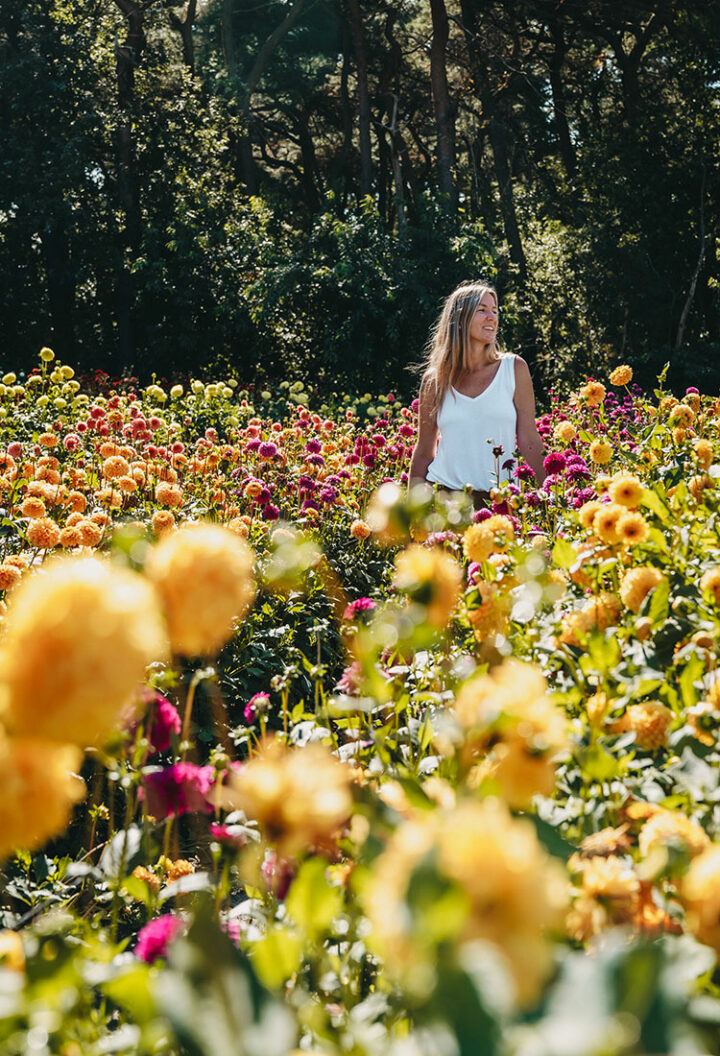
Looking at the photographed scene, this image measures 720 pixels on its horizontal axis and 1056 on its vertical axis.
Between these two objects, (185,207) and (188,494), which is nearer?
(188,494)

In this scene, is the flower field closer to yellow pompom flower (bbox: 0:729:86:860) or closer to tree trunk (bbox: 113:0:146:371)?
yellow pompom flower (bbox: 0:729:86:860)

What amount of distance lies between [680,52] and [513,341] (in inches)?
182

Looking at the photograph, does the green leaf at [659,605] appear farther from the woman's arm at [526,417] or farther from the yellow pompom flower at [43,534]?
the woman's arm at [526,417]

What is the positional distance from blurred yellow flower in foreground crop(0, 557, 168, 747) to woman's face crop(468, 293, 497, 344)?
3.77 m

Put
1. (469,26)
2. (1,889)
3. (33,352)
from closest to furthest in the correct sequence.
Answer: (1,889) < (33,352) < (469,26)

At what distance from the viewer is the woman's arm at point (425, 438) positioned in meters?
4.47

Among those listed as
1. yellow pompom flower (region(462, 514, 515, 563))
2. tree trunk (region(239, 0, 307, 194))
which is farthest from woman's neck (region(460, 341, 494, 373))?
tree trunk (region(239, 0, 307, 194))

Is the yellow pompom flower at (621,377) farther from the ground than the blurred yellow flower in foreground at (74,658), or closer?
farther from the ground

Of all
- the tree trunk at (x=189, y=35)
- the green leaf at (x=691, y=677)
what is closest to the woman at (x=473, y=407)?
the green leaf at (x=691, y=677)

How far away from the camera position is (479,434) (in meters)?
4.22

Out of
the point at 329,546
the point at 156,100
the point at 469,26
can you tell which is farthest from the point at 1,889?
the point at 469,26

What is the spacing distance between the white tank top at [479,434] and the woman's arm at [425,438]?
158mm

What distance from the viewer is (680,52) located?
12.7 metres

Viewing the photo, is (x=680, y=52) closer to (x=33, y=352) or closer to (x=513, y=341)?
(x=513, y=341)
